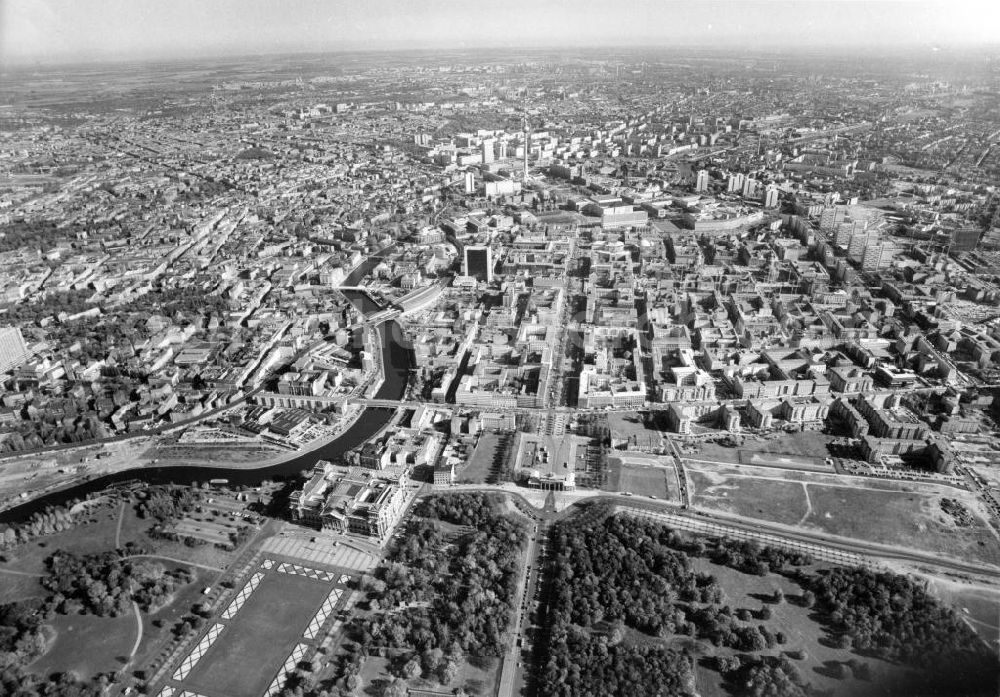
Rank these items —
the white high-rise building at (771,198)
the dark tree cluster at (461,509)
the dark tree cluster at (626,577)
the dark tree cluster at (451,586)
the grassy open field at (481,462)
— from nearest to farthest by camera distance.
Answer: the dark tree cluster at (451,586) → the dark tree cluster at (626,577) → the dark tree cluster at (461,509) → the grassy open field at (481,462) → the white high-rise building at (771,198)

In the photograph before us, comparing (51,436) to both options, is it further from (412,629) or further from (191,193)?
(191,193)

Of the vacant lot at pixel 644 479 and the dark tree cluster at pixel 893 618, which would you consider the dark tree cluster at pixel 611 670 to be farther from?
the vacant lot at pixel 644 479

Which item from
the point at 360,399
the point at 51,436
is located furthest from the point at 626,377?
the point at 51,436

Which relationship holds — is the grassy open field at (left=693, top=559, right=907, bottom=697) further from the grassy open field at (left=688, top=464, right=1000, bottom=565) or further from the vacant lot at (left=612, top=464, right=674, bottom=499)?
the vacant lot at (left=612, top=464, right=674, bottom=499)

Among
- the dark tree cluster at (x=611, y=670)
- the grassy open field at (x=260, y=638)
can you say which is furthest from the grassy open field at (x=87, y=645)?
the dark tree cluster at (x=611, y=670)

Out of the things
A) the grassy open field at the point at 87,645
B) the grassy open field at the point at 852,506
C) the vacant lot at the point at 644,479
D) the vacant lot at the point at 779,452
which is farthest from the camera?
the vacant lot at the point at 779,452

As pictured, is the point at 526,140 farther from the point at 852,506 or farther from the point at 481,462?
the point at 852,506
